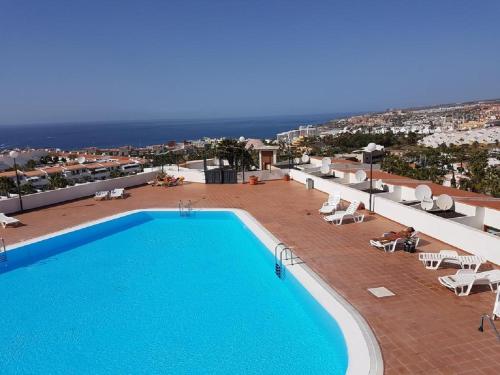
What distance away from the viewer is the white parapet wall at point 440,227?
279 inches

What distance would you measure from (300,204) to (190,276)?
555cm

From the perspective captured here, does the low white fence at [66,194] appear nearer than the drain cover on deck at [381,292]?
No

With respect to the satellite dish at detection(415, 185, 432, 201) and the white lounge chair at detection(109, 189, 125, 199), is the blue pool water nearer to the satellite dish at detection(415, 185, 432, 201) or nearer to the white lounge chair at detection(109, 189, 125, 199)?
the white lounge chair at detection(109, 189, 125, 199)

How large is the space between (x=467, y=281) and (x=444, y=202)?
432 centimetres

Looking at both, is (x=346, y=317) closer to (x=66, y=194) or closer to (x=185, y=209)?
(x=185, y=209)

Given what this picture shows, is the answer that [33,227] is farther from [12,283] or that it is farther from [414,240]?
[414,240]

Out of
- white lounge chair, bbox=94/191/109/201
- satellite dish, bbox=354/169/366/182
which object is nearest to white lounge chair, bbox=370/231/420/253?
satellite dish, bbox=354/169/366/182

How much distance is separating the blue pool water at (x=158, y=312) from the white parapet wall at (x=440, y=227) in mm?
3613

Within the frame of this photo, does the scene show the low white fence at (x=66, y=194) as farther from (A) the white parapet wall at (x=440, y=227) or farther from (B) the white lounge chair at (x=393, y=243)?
(B) the white lounge chair at (x=393, y=243)

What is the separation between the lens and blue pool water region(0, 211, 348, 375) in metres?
5.17

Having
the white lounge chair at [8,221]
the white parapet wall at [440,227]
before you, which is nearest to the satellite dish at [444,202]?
the white parapet wall at [440,227]

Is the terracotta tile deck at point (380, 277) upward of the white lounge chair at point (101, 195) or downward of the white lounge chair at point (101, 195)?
downward

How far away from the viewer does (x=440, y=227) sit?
830 centimetres

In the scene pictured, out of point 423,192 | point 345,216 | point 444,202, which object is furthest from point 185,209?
point 444,202
